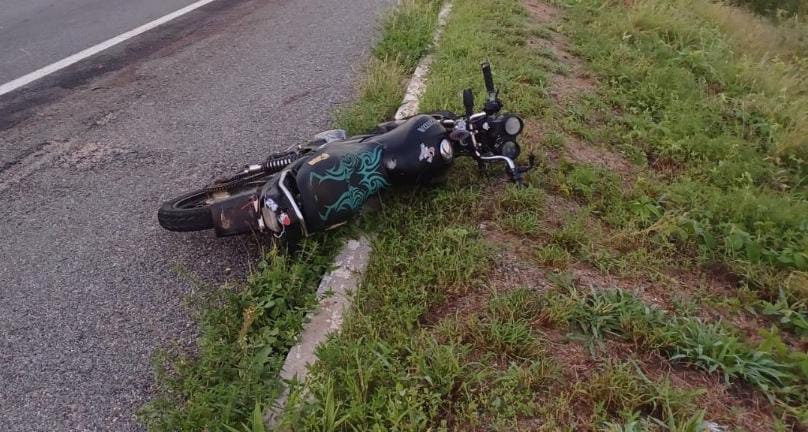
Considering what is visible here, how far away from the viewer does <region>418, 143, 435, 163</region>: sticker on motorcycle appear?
10.5 feet

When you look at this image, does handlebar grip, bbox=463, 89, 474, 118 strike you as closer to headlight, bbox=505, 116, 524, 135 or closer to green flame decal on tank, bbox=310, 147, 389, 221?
headlight, bbox=505, 116, 524, 135

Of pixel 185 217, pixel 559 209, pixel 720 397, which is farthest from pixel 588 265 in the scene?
pixel 185 217

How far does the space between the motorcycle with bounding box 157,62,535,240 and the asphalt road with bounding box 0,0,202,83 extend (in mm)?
3430

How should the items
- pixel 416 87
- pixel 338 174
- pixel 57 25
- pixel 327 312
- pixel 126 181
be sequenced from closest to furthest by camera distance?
pixel 327 312, pixel 338 174, pixel 126 181, pixel 416 87, pixel 57 25

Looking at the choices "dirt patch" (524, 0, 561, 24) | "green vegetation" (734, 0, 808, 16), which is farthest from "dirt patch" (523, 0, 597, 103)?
"green vegetation" (734, 0, 808, 16)

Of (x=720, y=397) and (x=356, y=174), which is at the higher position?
(x=356, y=174)

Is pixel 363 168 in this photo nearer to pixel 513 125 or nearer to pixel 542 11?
pixel 513 125

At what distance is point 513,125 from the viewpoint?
331cm

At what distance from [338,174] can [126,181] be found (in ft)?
6.08

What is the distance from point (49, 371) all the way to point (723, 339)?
3.09 meters

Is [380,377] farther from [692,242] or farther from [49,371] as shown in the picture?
[692,242]

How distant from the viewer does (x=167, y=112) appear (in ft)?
16.0

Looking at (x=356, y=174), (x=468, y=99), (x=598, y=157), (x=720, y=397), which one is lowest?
(x=720, y=397)

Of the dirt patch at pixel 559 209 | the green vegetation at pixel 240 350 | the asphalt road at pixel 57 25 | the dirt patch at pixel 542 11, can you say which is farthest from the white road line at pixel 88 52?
the dirt patch at pixel 559 209
